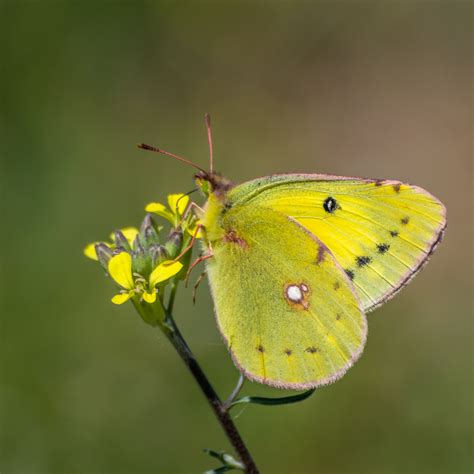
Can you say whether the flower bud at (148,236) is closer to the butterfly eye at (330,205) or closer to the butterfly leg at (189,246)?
the butterfly leg at (189,246)

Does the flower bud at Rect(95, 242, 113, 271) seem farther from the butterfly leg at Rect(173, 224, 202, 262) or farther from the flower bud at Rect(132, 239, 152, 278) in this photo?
the butterfly leg at Rect(173, 224, 202, 262)

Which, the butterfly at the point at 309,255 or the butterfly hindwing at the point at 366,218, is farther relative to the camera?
the butterfly hindwing at the point at 366,218

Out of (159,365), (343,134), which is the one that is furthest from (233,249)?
→ (343,134)

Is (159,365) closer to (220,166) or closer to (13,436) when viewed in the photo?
(13,436)

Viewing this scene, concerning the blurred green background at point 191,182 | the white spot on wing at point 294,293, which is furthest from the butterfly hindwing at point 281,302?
the blurred green background at point 191,182

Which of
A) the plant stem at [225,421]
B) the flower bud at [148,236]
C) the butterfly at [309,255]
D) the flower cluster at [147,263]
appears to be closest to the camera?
the plant stem at [225,421]

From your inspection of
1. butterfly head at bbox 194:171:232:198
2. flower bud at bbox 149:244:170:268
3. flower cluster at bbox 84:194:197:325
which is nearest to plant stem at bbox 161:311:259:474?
flower cluster at bbox 84:194:197:325
